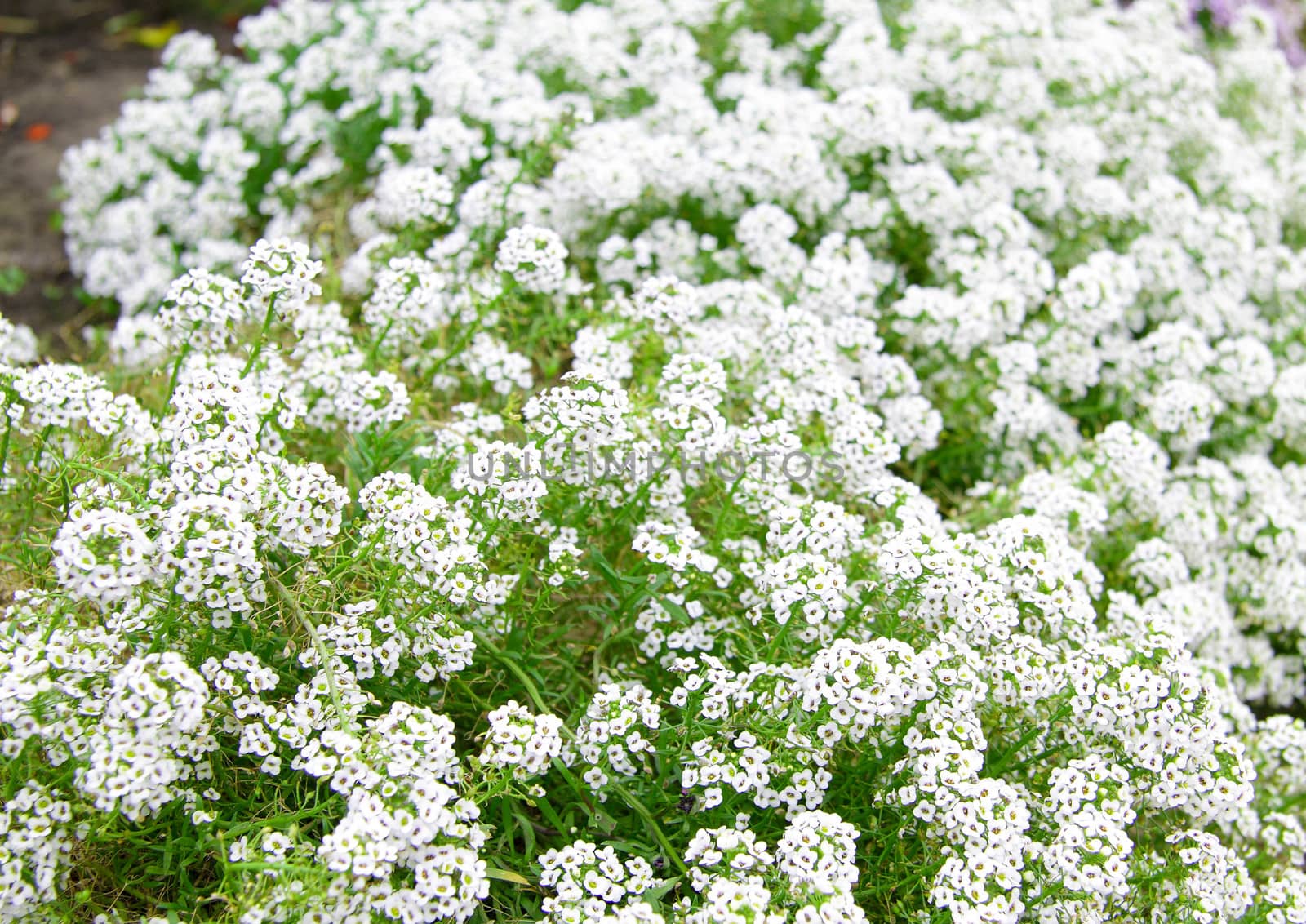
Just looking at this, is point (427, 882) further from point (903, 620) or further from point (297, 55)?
point (297, 55)

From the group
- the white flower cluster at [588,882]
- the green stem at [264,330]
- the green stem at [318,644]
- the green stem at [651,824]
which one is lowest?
the green stem at [651,824]

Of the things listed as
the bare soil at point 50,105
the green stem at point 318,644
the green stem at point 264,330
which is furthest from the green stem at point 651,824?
the bare soil at point 50,105

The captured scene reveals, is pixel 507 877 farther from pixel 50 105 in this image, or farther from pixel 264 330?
pixel 50 105

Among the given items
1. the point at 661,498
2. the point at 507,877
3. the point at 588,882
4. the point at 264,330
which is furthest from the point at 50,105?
the point at 588,882

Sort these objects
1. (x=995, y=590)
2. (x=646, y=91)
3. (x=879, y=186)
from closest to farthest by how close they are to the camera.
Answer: (x=995, y=590), (x=879, y=186), (x=646, y=91)

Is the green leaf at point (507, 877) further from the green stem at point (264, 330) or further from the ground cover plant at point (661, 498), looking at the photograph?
the green stem at point (264, 330)

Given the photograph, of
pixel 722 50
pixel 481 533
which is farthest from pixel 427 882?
pixel 722 50

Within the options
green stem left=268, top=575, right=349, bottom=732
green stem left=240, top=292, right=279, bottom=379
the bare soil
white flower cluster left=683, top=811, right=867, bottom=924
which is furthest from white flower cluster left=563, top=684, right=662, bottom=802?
the bare soil

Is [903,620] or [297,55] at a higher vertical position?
[297,55]

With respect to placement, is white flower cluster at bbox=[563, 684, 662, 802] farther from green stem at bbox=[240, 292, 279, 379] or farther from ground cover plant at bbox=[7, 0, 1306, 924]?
green stem at bbox=[240, 292, 279, 379]
